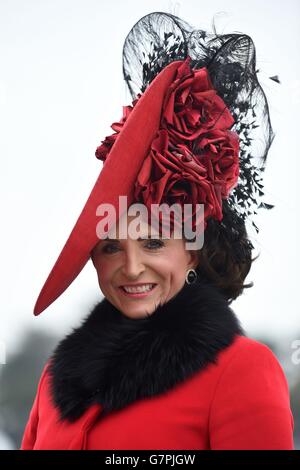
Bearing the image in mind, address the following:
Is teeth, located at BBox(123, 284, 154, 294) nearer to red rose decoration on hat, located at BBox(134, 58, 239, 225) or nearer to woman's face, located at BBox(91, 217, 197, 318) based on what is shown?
woman's face, located at BBox(91, 217, 197, 318)

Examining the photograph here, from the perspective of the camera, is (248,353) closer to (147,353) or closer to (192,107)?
(147,353)

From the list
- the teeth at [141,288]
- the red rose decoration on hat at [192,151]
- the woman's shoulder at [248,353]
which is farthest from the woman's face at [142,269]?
the woman's shoulder at [248,353]

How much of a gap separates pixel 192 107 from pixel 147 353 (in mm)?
690

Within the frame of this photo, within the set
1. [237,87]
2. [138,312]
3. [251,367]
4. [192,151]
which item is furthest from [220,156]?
[251,367]

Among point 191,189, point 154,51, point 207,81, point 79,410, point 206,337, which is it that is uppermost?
point 154,51

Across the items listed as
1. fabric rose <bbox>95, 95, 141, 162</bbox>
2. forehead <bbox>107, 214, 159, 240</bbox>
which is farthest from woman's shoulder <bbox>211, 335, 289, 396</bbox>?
fabric rose <bbox>95, 95, 141, 162</bbox>

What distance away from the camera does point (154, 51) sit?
2.08 m

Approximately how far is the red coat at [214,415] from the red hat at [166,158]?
1.29 feet

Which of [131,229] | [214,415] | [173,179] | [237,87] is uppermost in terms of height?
[237,87]

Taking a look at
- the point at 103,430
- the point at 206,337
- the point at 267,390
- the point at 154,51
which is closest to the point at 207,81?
the point at 154,51

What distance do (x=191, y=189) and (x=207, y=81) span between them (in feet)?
1.09

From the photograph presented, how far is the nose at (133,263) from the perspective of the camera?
1.81 metres

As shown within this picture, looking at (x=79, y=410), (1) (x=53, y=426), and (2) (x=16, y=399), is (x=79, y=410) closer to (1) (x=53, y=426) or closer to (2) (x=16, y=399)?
(1) (x=53, y=426)

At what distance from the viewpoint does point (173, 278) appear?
1.84 m
